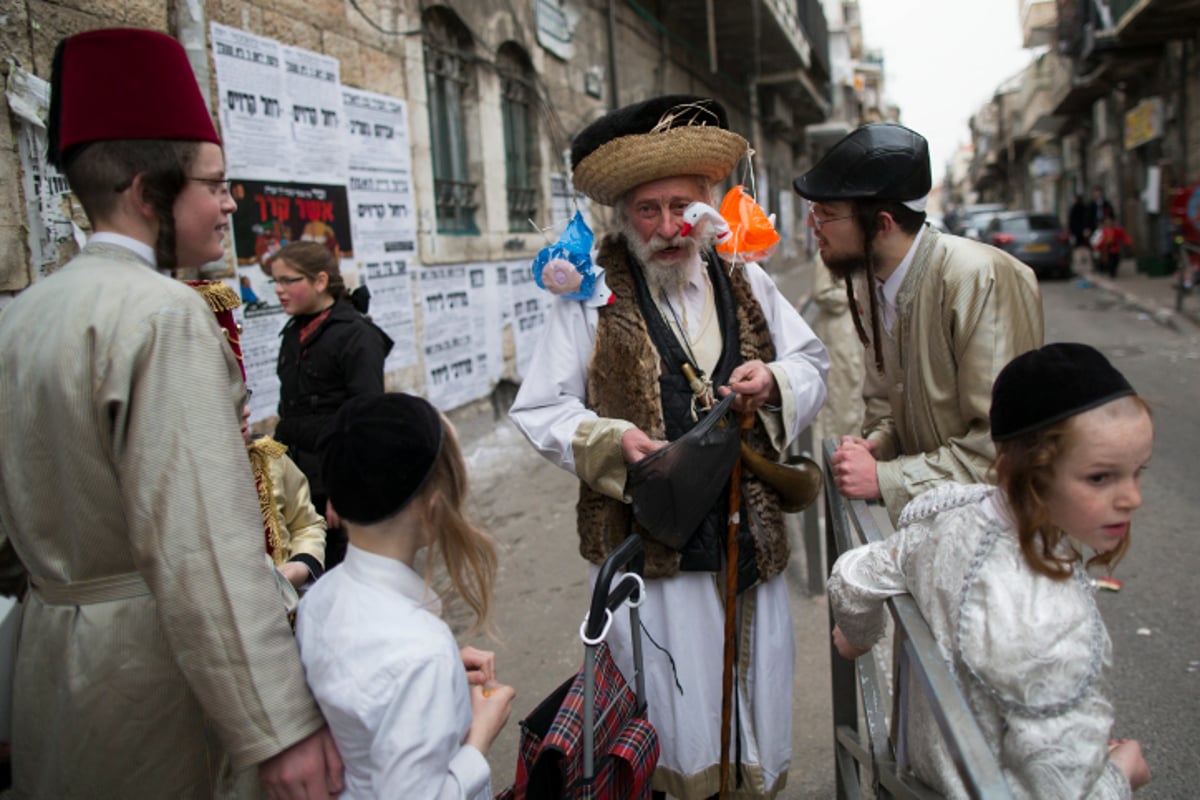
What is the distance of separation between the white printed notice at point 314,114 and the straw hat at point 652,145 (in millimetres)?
3404

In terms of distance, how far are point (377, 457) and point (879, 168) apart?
55.6 inches

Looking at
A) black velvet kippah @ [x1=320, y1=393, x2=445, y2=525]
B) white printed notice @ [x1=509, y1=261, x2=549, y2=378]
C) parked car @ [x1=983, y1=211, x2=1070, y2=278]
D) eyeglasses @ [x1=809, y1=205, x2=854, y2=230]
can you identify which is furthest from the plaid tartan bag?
parked car @ [x1=983, y1=211, x2=1070, y2=278]

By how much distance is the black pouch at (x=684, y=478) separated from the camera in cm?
219

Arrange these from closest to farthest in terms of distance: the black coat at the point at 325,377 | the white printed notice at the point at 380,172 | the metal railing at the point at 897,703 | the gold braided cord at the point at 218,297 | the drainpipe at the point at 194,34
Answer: the metal railing at the point at 897,703, the gold braided cord at the point at 218,297, the black coat at the point at 325,377, the drainpipe at the point at 194,34, the white printed notice at the point at 380,172

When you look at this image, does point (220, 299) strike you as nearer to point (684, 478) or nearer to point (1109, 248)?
point (684, 478)

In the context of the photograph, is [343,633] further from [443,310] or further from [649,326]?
[443,310]

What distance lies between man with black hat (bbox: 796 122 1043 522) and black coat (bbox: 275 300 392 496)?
2168 mm

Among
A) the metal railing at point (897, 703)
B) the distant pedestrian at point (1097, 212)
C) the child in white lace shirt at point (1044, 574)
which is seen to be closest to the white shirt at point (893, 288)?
the metal railing at point (897, 703)

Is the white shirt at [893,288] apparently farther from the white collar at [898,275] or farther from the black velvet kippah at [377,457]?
the black velvet kippah at [377,457]

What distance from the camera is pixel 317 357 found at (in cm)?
378

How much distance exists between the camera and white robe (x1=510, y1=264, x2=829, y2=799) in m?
2.41

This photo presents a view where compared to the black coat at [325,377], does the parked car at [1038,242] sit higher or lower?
higher

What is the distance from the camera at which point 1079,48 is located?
22.7 meters

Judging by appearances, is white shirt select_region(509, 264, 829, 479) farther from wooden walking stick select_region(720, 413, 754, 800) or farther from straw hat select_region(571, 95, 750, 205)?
straw hat select_region(571, 95, 750, 205)
